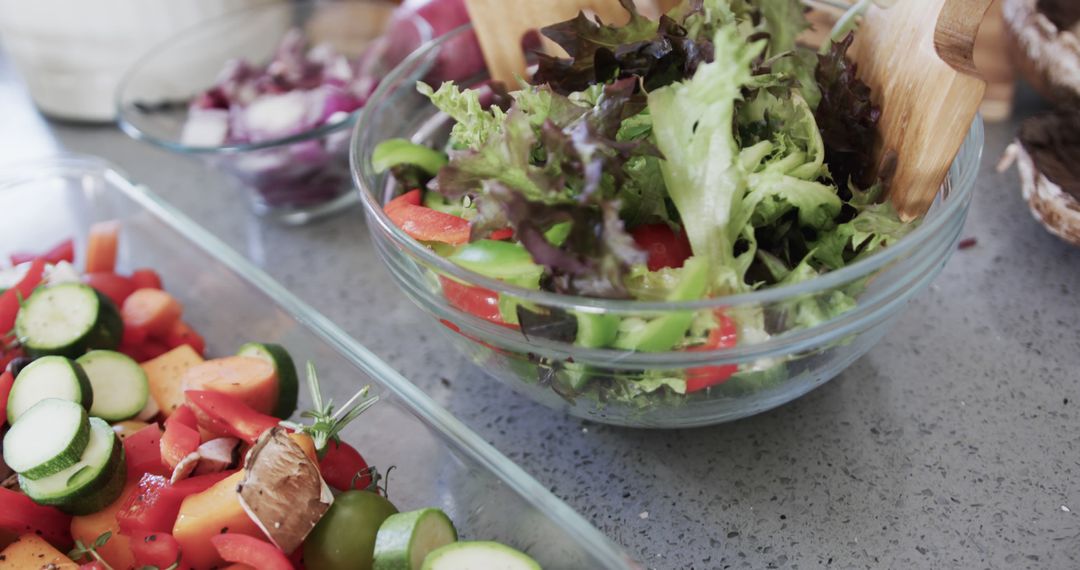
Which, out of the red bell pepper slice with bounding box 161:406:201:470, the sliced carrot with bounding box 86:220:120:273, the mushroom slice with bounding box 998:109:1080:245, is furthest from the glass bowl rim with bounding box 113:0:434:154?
the mushroom slice with bounding box 998:109:1080:245

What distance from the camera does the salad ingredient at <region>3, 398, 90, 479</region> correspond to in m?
0.85

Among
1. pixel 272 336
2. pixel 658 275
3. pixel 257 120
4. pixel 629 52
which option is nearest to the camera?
pixel 658 275

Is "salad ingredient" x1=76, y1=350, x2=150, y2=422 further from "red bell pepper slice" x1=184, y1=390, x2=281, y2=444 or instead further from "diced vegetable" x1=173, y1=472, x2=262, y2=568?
"diced vegetable" x1=173, y1=472, x2=262, y2=568

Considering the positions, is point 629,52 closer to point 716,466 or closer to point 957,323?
point 716,466

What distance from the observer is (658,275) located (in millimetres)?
797

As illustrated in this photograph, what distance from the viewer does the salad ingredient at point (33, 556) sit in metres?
0.82

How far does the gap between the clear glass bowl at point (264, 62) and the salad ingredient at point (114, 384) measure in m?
0.39

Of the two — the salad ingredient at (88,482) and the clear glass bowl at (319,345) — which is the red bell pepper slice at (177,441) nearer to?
the salad ingredient at (88,482)

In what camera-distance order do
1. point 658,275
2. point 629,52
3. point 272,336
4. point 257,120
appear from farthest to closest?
point 257,120, point 272,336, point 629,52, point 658,275

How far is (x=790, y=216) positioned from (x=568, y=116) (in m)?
0.24

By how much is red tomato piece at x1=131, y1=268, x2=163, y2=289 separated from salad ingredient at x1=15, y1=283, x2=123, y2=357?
0.42 feet

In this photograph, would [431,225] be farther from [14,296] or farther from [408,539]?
[14,296]

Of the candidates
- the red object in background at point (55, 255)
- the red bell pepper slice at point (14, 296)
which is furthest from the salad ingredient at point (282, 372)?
the red object in background at point (55, 255)

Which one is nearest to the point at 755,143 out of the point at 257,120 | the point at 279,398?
the point at 279,398
